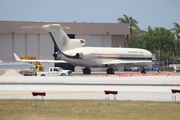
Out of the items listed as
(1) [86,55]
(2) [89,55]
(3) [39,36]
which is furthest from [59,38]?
(3) [39,36]

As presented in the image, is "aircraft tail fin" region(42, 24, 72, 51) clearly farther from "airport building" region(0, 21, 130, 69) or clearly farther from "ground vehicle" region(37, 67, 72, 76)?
"airport building" region(0, 21, 130, 69)

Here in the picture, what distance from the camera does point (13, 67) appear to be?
6150 cm

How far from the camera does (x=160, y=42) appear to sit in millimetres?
129375

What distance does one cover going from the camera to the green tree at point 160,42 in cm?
12638

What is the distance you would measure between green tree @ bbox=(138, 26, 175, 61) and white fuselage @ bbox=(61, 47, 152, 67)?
44943mm

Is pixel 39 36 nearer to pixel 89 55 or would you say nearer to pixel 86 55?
pixel 89 55

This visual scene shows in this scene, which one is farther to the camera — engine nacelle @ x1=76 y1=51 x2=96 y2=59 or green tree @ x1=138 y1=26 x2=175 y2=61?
green tree @ x1=138 y1=26 x2=175 y2=61

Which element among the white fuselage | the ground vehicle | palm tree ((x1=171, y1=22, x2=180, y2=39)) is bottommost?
the ground vehicle

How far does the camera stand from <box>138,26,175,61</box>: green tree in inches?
4975

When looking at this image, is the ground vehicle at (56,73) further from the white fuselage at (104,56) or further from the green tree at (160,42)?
the green tree at (160,42)

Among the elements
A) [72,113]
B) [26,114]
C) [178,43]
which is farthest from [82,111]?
[178,43]

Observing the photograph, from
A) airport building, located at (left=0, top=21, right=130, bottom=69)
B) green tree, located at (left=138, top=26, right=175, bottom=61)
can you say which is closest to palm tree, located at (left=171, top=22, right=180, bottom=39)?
green tree, located at (left=138, top=26, right=175, bottom=61)

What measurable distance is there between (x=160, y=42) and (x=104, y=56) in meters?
55.9

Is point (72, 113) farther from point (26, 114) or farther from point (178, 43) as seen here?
point (178, 43)
